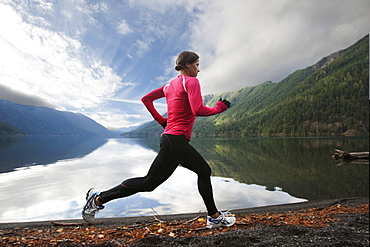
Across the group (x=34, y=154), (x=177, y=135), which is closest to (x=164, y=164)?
(x=177, y=135)

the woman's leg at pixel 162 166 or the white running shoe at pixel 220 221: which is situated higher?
the woman's leg at pixel 162 166

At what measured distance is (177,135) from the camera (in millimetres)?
2812

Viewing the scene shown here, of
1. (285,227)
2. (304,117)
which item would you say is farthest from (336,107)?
(285,227)

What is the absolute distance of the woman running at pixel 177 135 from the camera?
2771mm

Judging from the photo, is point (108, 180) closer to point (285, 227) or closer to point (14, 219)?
point (14, 219)

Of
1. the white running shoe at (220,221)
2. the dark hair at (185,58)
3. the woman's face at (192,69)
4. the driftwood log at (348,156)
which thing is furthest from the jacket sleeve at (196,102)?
the driftwood log at (348,156)

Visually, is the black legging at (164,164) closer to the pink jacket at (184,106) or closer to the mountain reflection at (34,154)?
the pink jacket at (184,106)

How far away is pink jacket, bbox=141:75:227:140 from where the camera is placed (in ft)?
8.80

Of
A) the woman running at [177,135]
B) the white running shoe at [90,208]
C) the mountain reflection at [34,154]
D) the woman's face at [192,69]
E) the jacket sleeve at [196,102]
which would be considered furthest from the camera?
the mountain reflection at [34,154]

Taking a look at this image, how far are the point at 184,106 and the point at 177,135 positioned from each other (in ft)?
1.41

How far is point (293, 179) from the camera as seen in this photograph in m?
13.1

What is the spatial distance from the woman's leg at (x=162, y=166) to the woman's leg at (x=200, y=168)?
0.22 m

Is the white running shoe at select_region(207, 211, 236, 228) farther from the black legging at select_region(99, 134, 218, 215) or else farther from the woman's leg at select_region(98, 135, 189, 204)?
the woman's leg at select_region(98, 135, 189, 204)

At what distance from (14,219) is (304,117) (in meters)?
178
